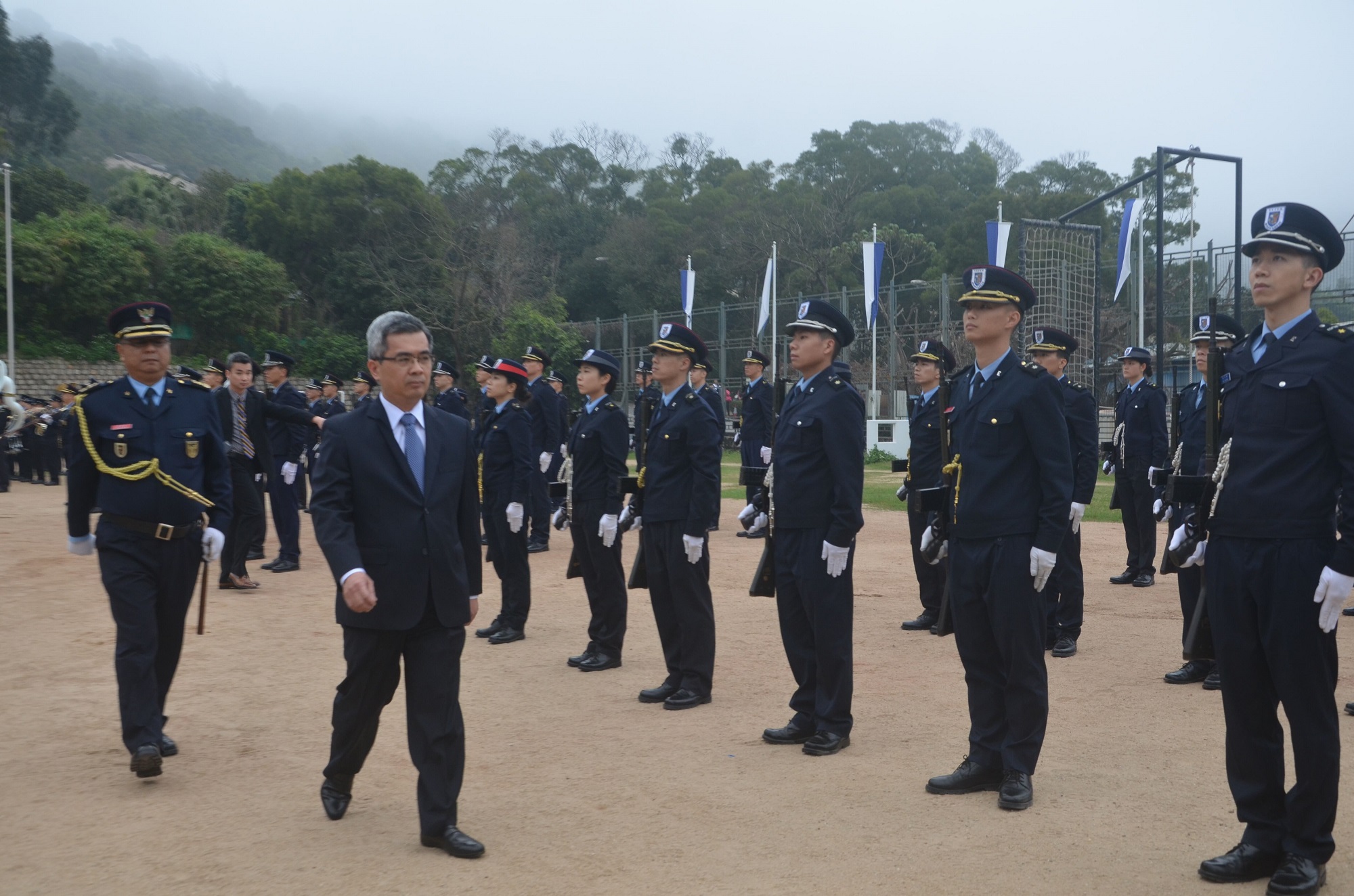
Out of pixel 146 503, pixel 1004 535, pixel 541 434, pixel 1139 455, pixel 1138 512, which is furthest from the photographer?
pixel 541 434

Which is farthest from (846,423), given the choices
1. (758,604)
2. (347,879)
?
(758,604)

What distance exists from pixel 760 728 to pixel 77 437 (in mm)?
3751

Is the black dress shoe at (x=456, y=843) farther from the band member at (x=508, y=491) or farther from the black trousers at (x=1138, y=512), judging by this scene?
the black trousers at (x=1138, y=512)

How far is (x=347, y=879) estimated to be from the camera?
4012 mm

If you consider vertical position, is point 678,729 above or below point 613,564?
below

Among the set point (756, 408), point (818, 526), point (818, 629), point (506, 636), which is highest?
point (756, 408)

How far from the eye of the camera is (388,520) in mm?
4320

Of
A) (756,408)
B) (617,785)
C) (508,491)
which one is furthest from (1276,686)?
(756,408)

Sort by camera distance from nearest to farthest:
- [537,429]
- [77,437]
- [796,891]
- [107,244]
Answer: [796,891] → [77,437] → [537,429] → [107,244]

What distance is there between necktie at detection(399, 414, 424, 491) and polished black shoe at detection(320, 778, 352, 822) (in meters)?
1.34

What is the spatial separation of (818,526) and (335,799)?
257cm

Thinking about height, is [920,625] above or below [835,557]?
below

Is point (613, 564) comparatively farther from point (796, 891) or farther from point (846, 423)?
point (796, 891)

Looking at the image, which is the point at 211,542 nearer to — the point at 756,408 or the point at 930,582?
the point at 930,582
